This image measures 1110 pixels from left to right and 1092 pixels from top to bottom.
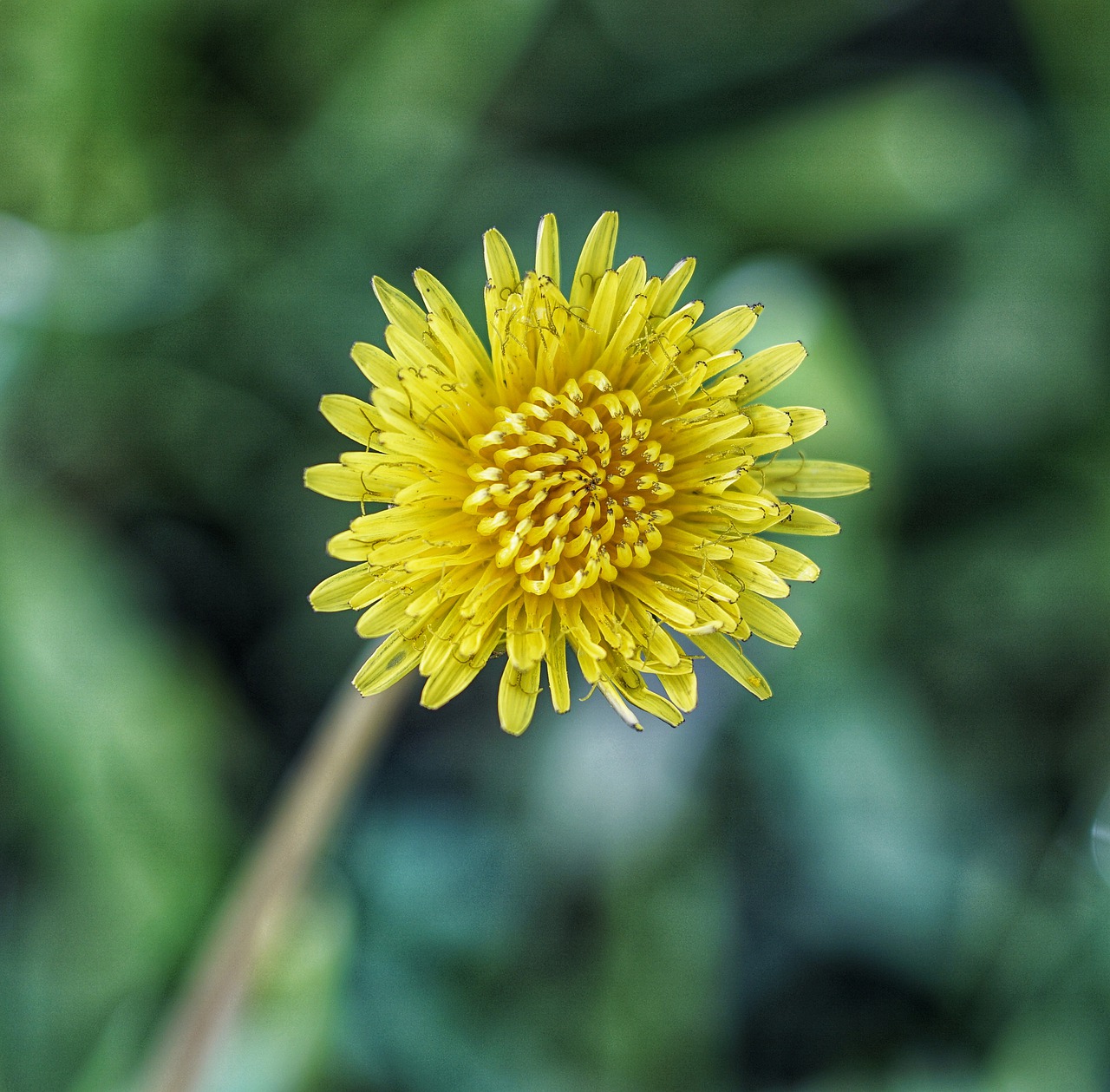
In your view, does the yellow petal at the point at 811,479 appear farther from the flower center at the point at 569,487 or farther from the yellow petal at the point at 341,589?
the yellow petal at the point at 341,589

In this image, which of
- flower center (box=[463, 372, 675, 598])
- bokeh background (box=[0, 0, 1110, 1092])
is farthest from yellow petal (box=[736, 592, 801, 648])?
bokeh background (box=[0, 0, 1110, 1092])

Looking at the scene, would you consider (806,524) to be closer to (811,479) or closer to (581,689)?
(811,479)

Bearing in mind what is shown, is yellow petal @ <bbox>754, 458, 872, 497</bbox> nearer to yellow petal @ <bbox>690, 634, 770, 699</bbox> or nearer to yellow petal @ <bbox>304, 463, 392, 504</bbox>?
yellow petal @ <bbox>690, 634, 770, 699</bbox>

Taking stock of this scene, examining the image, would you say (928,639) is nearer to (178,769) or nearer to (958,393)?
(958,393)

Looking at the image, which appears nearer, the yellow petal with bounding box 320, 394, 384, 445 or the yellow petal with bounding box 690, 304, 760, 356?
the yellow petal with bounding box 320, 394, 384, 445

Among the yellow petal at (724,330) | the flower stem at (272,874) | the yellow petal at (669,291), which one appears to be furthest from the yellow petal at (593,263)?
the flower stem at (272,874)

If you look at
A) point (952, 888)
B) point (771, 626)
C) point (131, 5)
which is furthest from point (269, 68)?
point (952, 888)

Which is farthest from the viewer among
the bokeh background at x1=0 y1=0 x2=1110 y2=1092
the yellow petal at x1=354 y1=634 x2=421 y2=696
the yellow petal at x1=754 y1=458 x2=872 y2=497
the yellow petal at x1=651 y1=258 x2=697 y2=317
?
the bokeh background at x1=0 y1=0 x2=1110 y2=1092

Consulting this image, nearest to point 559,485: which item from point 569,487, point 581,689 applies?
point 569,487
